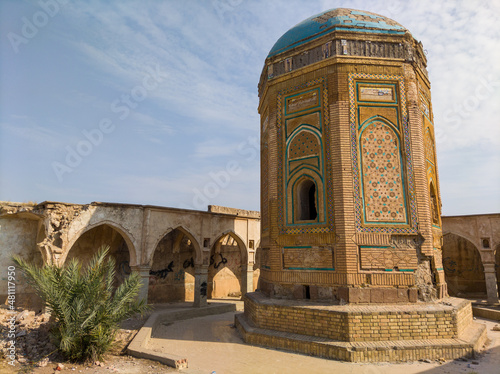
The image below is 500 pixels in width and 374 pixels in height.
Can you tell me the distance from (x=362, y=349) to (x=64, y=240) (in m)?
9.77

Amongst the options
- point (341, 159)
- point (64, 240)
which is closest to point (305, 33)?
point (341, 159)

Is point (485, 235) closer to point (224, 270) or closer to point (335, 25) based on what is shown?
point (335, 25)

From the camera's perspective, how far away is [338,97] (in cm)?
944

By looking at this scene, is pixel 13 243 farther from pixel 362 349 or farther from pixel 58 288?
pixel 362 349

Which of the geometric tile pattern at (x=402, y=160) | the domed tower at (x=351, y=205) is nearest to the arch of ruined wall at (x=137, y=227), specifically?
the domed tower at (x=351, y=205)

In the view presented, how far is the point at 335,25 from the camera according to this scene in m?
9.78

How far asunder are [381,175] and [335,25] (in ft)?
14.7

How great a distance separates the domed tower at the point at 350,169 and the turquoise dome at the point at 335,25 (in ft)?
0.14

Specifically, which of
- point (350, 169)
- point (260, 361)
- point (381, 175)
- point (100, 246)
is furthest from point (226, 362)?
point (100, 246)

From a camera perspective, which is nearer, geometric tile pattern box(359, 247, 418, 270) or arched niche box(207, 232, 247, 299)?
geometric tile pattern box(359, 247, 418, 270)

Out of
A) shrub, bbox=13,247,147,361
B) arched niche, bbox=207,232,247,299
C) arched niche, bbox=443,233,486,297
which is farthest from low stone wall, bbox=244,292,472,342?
arched niche, bbox=443,233,486,297

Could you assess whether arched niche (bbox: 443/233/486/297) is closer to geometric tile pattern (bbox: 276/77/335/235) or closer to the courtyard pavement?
the courtyard pavement

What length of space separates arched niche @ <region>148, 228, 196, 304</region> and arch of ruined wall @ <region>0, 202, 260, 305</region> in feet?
6.65

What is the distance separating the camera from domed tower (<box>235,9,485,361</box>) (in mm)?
7738
